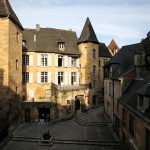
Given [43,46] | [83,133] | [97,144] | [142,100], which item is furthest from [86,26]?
[142,100]

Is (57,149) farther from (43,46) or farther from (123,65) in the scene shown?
(43,46)

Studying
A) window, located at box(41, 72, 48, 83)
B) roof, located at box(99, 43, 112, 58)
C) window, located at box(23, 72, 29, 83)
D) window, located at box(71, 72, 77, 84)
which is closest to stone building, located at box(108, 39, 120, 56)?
roof, located at box(99, 43, 112, 58)

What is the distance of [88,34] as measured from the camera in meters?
37.8

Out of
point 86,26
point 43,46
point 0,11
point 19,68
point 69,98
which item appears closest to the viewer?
point 0,11

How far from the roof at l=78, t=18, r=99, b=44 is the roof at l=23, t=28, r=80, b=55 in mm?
2213

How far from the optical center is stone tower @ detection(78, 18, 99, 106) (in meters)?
37.3

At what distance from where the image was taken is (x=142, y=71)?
20375 millimetres

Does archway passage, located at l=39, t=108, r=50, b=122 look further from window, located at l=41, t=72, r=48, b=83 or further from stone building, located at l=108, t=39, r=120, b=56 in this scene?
stone building, located at l=108, t=39, r=120, b=56

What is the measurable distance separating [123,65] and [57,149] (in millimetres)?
12578

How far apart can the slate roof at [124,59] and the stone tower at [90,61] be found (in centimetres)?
1098

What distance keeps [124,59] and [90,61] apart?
508 inches

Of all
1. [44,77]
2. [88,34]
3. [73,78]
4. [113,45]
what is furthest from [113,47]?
[44,77]

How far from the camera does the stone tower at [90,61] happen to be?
37.3 m

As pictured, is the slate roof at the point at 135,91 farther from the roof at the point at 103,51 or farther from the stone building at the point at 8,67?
the roof at the point at 103,51
